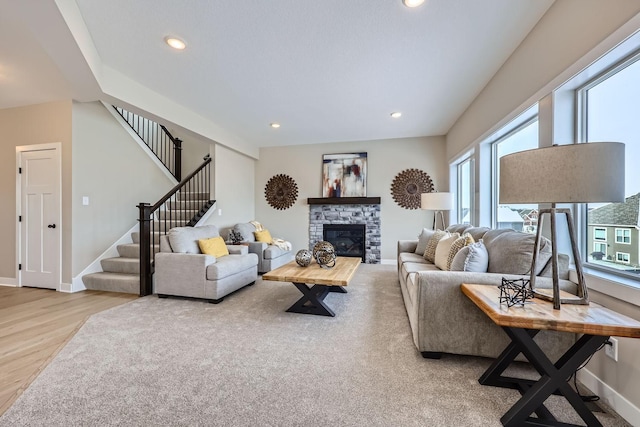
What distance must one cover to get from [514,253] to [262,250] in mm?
3781

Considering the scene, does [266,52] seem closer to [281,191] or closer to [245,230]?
[245,230]

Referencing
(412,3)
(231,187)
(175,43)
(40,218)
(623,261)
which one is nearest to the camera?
(623,261)

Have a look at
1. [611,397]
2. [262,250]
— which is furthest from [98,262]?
[611,397]

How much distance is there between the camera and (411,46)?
252cm

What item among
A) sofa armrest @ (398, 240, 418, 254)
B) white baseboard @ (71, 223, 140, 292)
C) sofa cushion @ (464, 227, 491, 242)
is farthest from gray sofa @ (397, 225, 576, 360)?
white baseboard @ (71, 223, 140, 292)

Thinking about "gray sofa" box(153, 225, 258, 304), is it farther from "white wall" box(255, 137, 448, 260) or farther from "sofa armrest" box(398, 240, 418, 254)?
"white wall" box(255, 137, 448, 260)

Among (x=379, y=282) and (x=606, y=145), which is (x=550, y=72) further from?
(x=379, y=282)

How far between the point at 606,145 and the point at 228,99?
12.5ft

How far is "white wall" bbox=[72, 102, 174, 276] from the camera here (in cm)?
380

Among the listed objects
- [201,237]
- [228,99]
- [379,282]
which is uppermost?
[228,99]

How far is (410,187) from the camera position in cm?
569

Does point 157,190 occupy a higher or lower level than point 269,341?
higher

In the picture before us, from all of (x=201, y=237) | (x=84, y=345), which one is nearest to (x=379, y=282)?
(x=201, y=237)

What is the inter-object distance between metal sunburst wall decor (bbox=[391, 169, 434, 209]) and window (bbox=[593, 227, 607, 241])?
377 cm
